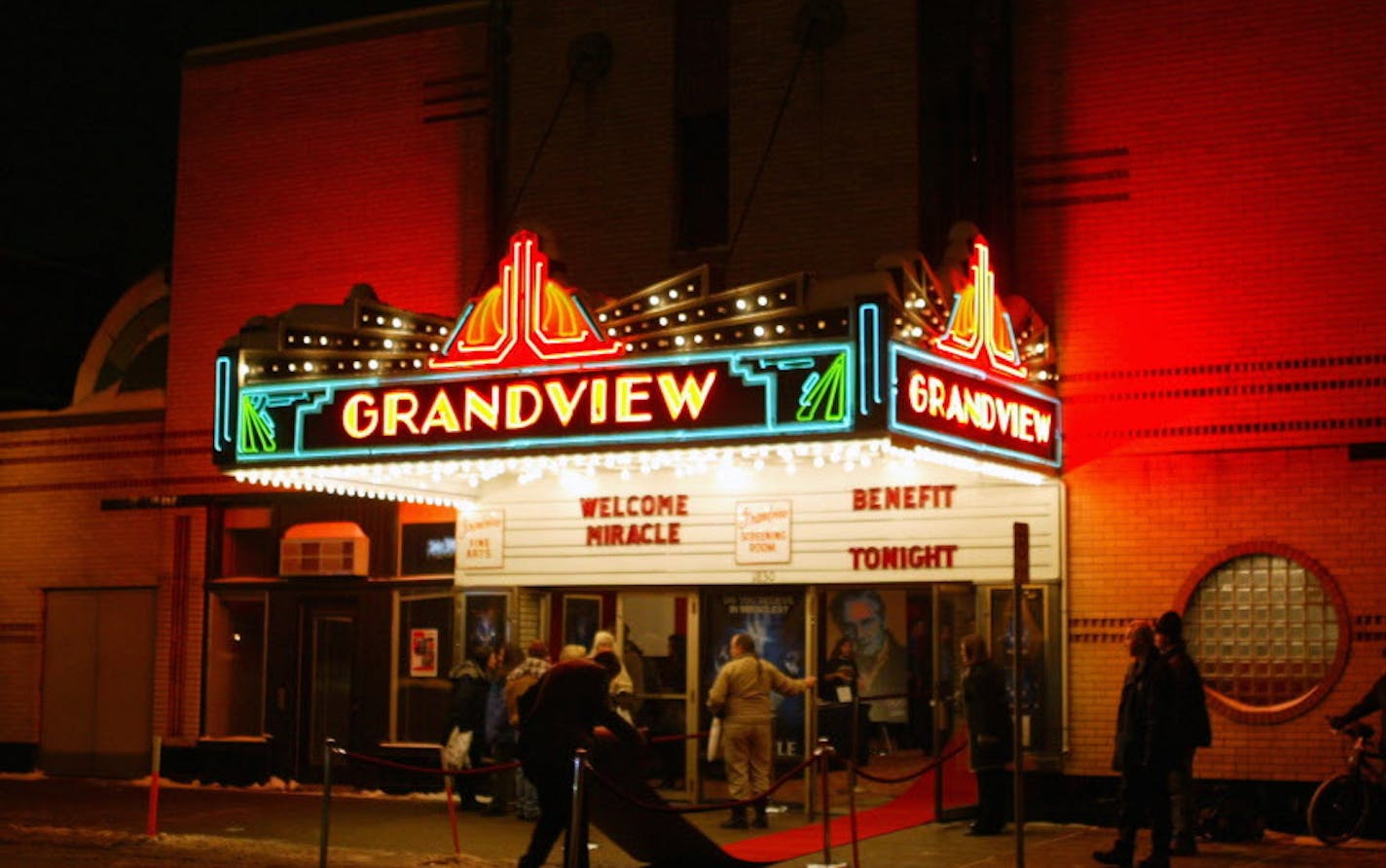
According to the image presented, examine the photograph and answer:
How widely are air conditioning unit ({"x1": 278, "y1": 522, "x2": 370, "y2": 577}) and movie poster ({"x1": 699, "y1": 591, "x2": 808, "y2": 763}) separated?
14.8 ft

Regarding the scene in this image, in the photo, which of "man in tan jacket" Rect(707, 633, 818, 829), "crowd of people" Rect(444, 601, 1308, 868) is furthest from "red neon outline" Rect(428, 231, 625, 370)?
"man in tan jacket" Rect(707, 633, 818, 829)

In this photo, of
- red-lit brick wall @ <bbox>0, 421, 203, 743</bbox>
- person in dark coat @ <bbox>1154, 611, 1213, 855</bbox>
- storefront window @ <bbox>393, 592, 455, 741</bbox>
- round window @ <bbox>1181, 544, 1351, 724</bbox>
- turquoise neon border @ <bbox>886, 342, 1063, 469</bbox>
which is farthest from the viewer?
red-lit brick wall @ <bbox>0, 421, 203, 743</bbox>

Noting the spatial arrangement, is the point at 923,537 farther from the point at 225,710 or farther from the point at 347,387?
the point at 225,710

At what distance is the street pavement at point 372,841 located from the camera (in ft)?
49.9

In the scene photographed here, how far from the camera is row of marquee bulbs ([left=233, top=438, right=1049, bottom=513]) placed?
52.2ft

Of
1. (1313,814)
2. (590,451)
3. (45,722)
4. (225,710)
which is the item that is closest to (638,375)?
(590,451)

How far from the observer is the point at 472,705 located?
1894 cm

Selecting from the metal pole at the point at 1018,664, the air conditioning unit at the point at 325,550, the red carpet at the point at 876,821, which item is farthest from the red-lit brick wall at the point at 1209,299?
the air conditioning unit at the point at 325,550

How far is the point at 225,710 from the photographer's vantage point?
2242 centimetres

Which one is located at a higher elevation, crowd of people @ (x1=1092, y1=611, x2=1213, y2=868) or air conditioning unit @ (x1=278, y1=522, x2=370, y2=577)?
air conditioning unit @ (x1=278, y1=522, x2=370, y2=577)

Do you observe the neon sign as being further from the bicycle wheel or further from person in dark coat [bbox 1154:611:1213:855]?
the bicycle wheel

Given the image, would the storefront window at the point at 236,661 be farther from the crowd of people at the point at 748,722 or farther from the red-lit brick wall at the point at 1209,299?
the red-lit brick wall at the point at 1209,299

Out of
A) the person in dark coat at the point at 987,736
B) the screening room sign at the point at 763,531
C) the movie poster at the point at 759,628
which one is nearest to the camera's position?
the person in dark coat at the point at 987,736

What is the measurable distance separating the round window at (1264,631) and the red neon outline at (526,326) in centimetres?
594
